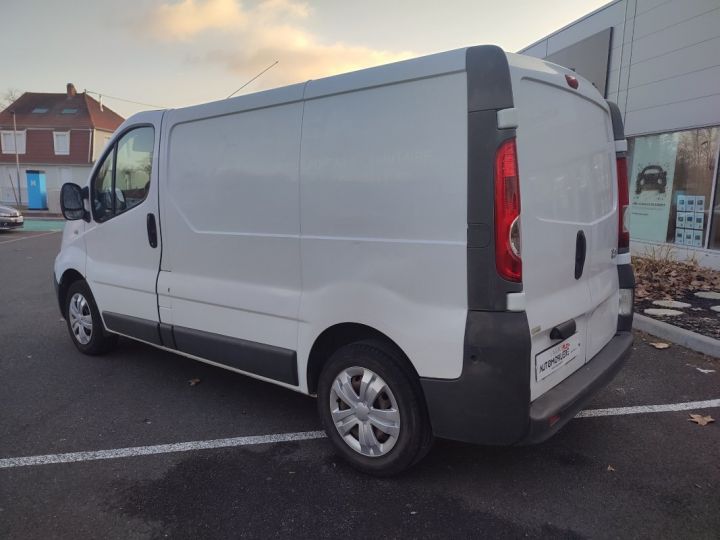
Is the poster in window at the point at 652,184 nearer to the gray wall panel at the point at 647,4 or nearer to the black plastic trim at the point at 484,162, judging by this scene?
the gray wall panel at the point at 647,4

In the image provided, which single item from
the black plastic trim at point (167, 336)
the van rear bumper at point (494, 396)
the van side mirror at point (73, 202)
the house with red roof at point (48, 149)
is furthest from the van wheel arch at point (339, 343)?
the house with red roof at point (48, 149)

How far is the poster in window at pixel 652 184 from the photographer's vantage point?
959 cm

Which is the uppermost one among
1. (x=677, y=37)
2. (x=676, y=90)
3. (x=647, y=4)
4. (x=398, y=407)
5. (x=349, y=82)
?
(x=647, y=4)

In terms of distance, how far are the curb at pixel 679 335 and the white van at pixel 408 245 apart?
72.1 inches

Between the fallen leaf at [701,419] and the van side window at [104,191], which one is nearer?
the fallen leaf at [701,419]

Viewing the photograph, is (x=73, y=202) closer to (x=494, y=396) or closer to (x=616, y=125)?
(x=494, y=396)

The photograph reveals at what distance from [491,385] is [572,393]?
583 millimetres

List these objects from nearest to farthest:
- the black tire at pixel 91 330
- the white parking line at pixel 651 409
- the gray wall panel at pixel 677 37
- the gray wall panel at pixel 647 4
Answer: the white parking line at pixel 651 409 < the black tire at pixel 91 330 < the gray wall panel at pixel 677 37 < the gray wall panel at pixel 647 4

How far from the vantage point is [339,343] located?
3221 millimetres

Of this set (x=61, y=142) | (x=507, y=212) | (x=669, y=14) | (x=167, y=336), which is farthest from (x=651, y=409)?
(x=61, y=142)

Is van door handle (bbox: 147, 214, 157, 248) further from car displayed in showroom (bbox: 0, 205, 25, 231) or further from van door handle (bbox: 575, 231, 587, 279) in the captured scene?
car displayed in showroom (bbox: 0, 205, 25, 231)

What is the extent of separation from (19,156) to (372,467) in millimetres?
41415

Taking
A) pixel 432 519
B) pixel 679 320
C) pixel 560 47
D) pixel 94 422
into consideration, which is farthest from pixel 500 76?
pixel 560 47

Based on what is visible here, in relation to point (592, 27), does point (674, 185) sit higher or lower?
lower
